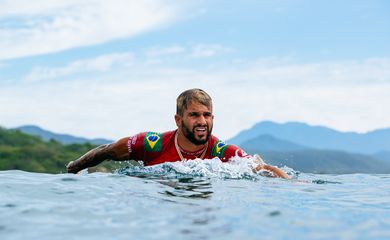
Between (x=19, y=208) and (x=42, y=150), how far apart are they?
9605cm

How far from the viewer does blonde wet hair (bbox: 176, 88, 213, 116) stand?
10411mm

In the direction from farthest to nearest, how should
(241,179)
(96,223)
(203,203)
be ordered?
(241,179) < (203,203) < (96,223)

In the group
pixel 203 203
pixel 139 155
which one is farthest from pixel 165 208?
pixel 139 155

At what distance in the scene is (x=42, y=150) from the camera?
10025cm

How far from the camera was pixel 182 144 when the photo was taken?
1087 centimetres

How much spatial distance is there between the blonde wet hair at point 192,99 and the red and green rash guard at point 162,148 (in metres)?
0.64

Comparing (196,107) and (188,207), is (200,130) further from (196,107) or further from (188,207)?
(188,207)

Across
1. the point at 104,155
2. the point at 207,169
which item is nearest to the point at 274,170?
the point at 207,169

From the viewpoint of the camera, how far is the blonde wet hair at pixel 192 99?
10411 mm

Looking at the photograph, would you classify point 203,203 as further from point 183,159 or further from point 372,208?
point 183,159

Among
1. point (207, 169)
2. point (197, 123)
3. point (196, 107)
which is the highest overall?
point (196, 107)

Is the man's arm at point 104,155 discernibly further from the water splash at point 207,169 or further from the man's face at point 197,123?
the man's face at point 197,123

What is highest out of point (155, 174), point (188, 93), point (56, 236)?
point (188, 93)

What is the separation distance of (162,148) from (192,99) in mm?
1108
